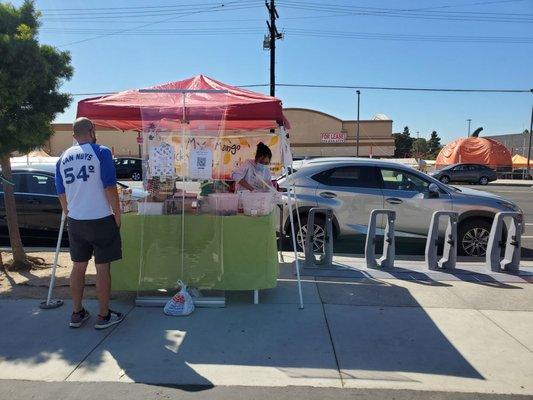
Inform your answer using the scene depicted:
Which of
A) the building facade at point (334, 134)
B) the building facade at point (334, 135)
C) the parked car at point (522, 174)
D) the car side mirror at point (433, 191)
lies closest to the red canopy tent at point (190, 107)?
the car side mirror at point (433, 191)

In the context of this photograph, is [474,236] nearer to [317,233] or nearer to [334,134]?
[317,233]

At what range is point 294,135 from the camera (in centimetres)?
5341

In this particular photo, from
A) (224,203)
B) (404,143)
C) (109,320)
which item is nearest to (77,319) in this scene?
(109,320)

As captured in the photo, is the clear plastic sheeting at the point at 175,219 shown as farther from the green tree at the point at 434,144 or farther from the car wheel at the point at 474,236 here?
the green tree at the point at 434,144

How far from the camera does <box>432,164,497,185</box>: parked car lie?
31922mm

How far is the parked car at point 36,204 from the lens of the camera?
867cm

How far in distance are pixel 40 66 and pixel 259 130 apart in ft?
10.1

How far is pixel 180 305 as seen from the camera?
199 inches

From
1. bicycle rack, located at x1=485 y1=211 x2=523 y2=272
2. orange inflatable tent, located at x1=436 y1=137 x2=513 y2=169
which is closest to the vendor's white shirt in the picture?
bicycle rack, located at x1=485 y1=211 x2=523 y2=272

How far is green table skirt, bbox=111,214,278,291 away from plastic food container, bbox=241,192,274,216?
0.11 meters

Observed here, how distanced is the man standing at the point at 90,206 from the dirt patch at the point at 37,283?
3.79 ft

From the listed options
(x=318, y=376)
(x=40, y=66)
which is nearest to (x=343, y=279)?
(x=318, y=376)

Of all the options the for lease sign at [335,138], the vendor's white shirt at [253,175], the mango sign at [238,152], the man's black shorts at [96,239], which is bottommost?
the man's black shorts at [96,239]

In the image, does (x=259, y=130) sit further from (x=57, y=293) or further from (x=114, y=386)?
(x=114, y=386)
